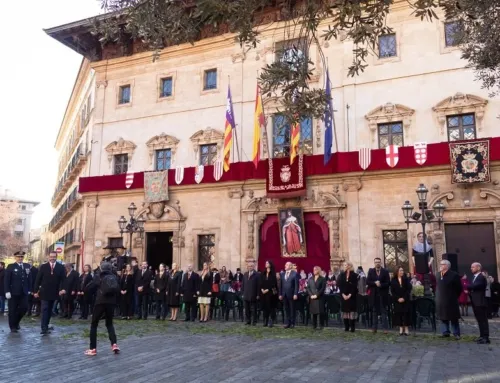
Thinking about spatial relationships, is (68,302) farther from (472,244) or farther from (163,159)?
(472,244)

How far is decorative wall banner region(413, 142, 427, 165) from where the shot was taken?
19.7 metres

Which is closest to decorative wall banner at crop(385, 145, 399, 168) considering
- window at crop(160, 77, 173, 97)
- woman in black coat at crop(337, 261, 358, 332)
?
woman in black coat at crop(337, 261, 358, 332)

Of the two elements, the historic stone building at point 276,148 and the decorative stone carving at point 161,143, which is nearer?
the historic stone building at point 276,148

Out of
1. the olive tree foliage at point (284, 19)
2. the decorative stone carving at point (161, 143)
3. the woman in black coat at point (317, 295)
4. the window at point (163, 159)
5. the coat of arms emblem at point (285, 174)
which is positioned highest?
the decorative stone carving at point (161, 143)

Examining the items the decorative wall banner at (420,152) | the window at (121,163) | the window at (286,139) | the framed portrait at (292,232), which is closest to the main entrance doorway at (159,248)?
the window at (121,163)

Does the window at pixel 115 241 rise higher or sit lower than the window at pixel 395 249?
higher

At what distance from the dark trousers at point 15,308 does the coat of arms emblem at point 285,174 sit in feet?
42.6

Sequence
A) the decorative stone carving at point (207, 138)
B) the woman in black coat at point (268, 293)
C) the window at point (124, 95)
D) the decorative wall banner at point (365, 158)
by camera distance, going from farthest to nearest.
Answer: the window at point (124, 95)
the decorative stone carving at point (207, 138)
the decorative wall banner at point (365, 158)
the woman in black coat at point (268, 293)

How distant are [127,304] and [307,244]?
9473 mm

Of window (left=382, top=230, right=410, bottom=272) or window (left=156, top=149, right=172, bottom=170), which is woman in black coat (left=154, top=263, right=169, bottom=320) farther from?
window (left=156, top=149, right=172, bottom=170)

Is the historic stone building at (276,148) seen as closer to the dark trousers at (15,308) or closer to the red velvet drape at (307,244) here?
the red velvet drape at (307,244)

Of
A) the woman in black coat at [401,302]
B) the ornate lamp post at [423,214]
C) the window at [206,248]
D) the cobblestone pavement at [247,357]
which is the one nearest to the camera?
the cobblestone pavement at [247,357]

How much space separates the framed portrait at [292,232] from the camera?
72.1 feet

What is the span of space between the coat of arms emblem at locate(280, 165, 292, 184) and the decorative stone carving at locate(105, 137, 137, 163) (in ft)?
30.9
